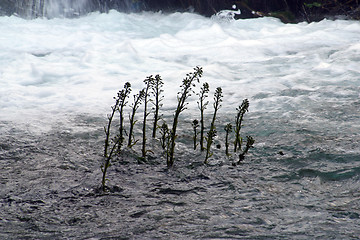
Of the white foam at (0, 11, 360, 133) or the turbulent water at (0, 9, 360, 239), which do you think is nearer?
the turbulent water at (0, 9, 360, 239)

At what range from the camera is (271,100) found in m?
6.49

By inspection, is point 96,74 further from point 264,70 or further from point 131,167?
point 131,167

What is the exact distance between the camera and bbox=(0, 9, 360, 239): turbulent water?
9.04 ft

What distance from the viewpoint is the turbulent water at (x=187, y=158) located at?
9.04 ft

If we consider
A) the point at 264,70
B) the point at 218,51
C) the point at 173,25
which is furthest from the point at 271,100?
the point at 173,25

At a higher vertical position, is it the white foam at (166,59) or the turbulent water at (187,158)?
the white foam at (166,59)

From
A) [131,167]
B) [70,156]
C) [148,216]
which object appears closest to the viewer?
[148,216]

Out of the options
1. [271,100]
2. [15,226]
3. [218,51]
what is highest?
[218,51]

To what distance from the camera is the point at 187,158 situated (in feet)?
13.7

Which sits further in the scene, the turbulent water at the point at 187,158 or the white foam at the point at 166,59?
the white foam at the point at 166,59

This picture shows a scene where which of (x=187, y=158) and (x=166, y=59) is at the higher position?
(x=166, y=59)

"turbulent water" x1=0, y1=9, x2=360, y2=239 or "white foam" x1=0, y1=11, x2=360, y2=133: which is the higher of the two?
"white foam" x1=0, y1=11, x2=360, y2=133

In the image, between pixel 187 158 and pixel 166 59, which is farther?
pixel 166 59

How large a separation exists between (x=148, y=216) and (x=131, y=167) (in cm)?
107
